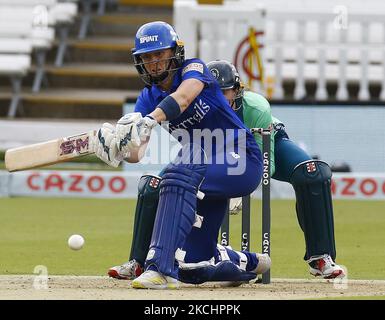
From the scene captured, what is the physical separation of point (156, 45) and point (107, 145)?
0.67m

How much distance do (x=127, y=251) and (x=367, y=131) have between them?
633cm

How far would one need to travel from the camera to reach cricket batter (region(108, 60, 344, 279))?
7105 millimetres

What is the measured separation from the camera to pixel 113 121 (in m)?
16.7

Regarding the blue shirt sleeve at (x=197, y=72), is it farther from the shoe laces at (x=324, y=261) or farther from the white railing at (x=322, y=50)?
the white railing at (x=322, y=50)

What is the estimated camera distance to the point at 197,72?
658 cm

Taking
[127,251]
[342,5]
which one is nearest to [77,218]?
[127,251]

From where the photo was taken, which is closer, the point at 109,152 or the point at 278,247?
the point at 109,152

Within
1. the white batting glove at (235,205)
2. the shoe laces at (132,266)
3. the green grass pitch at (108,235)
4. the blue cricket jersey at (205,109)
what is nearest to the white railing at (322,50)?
the green grass pitch at (108,235)

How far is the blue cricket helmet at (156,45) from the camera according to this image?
6.57 m

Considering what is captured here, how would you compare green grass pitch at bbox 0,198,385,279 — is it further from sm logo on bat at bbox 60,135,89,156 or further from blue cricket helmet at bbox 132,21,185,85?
blue cricket helmet at bbox 132,21,185,85

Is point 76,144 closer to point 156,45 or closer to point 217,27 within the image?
point 156,45

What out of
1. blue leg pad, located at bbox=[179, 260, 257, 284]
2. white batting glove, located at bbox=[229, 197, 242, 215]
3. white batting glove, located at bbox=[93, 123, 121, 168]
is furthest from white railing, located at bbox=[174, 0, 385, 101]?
white batting glove, located at bbox=[93, 123, 121, 168]

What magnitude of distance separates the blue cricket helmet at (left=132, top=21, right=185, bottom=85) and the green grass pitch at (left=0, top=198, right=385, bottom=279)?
5.71ft
